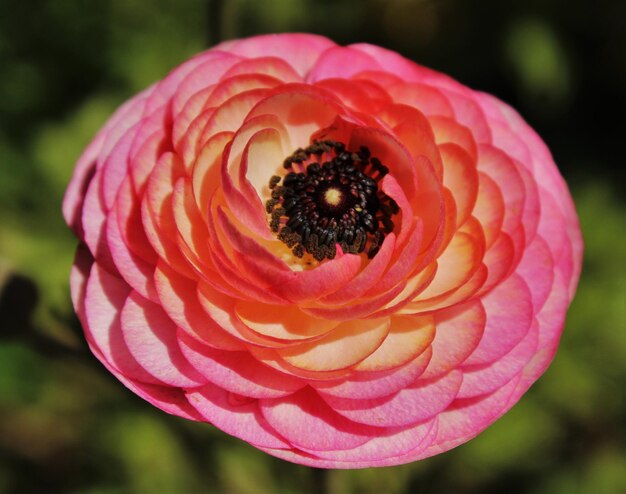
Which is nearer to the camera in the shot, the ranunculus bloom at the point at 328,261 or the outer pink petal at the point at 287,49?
the ranunculus bloom at the point at 328,261

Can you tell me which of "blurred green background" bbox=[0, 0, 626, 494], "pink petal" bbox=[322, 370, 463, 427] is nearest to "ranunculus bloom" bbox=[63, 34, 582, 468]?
"pink petal" bbox=[322, 370, 463, 427]

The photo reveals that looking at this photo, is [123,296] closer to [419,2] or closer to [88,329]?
[88,329]

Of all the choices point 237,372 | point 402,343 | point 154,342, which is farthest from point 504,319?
point 154,342

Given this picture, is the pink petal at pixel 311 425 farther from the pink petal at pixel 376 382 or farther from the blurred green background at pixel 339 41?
the blurred green background at pixel 339 41

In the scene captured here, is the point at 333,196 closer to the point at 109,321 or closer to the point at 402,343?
the point at 402,343

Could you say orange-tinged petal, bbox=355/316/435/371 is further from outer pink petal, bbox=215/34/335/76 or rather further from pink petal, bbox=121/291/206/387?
outer pink petal, bbox=215/34/335/76

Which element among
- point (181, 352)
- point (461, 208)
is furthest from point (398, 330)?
point (181, 352)

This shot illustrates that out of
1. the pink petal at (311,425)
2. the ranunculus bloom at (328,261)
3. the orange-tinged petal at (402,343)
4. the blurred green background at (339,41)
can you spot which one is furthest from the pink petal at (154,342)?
the blurred green background at (339,41)

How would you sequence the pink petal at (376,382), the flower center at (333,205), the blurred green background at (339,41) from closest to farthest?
the pink petal at (376,382) < the flower center at (333,205) < the blurred green background at (339,41)
